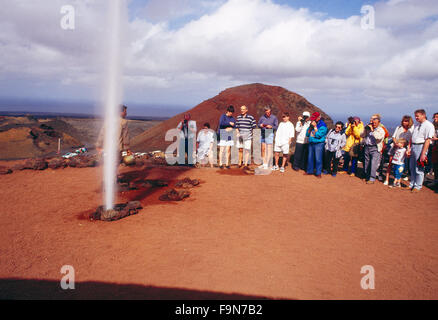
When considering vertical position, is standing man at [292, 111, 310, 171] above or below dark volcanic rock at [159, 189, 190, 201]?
above

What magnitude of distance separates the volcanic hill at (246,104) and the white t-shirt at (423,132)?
7436 mm

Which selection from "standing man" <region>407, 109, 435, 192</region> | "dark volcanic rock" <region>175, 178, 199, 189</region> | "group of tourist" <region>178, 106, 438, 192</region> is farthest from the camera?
"group of tourist" <region>178, 106, 438, 192</region>

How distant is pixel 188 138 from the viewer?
9.46 meters

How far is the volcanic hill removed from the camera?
572 inches

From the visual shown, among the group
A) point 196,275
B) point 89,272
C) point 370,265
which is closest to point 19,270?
point 89,272

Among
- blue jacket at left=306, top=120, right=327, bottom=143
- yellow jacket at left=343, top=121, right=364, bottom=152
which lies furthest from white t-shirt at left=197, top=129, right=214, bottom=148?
yellow jacket at left=343, top=121, right=364, bottom=152

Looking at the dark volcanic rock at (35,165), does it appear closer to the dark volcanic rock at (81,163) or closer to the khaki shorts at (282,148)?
the dark volcanic rock at (81,163)

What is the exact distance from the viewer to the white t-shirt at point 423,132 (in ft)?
21.7

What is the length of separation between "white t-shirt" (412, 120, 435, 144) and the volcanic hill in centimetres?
744

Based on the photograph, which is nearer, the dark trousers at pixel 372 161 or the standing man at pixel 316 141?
the dark trousers at pixel 372 161

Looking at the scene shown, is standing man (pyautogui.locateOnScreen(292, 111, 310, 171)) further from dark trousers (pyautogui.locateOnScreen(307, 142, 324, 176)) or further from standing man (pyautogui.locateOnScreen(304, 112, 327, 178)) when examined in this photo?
dark trousers (pyautogui.locateOnScreen(307, 142, 324, 176))

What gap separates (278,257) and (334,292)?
0.83 m

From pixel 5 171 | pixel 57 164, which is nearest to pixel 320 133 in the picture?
pixel 57 164

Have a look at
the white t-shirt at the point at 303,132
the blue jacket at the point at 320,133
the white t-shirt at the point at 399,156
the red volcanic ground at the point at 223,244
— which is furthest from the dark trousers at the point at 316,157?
the white t-shirt at the point at 399,156
